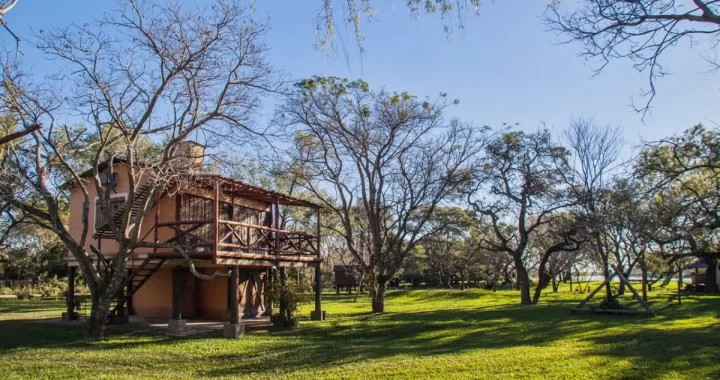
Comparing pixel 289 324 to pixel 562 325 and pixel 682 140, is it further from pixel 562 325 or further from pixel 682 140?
pixel 682 140

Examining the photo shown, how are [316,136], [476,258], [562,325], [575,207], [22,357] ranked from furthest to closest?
[476,258]
[575,207]
[316,136]
[562,325]
[22,357]

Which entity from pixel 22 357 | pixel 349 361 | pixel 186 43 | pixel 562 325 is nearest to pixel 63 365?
pixel 22 357

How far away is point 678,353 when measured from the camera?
10945 mm

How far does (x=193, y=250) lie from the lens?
17.0m

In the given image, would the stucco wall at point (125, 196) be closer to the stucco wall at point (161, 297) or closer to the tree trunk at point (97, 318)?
the stucco wall at point (161, 297)

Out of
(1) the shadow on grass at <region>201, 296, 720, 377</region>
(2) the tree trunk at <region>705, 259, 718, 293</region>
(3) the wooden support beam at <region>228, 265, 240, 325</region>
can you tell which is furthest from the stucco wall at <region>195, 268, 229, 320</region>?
(2) the tree trunk at <region>705, 259, 718, 293</region>

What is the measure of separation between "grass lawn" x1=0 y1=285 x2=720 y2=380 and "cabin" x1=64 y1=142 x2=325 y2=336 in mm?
2173

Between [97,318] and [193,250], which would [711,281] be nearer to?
[193,250]

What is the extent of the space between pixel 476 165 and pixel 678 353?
1438 centimetres

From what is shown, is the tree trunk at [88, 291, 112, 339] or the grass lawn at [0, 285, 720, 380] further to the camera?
the tree trunk at [88, 291, 112, 339]

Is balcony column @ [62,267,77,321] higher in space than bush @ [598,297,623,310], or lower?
higher

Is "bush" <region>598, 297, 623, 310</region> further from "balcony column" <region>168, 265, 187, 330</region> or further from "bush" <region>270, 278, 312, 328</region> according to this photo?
"balcony column" <region>168, 265, 187, 330</region>

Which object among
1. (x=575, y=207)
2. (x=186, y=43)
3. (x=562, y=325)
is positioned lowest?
(x=562, y=325)

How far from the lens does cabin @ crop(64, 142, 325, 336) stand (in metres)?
17.1
